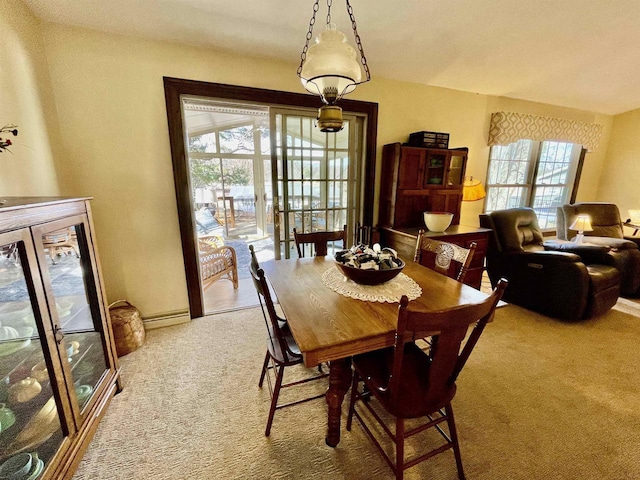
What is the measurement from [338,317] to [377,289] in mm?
359

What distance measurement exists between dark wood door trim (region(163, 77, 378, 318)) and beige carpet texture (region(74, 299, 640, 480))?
59 centimetres

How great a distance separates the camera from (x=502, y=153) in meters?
3.83

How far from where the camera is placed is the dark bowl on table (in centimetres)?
138

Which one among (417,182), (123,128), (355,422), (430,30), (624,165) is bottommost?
(355,422)

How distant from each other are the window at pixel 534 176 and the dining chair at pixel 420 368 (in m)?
3.44

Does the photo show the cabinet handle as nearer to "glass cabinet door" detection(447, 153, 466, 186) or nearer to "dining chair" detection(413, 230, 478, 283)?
"dining chair" detection(413, 230, 478, 283)

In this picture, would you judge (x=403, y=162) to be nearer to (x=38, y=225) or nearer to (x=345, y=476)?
(x=345, y=476)

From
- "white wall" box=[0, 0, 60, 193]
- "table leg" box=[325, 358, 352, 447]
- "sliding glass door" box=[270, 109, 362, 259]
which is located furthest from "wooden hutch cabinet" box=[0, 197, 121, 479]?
"sliding glass door" box=[270, 109, 362, 259]

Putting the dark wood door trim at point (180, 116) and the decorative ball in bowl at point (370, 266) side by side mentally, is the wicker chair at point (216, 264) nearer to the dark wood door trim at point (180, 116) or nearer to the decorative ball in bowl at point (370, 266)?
the dark wood door trim at point (180, 116)

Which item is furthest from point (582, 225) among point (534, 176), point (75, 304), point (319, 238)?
point (75, 304)

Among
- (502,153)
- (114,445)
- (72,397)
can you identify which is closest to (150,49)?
(72,397)

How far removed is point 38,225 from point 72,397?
816mm

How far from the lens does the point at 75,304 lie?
1485mm

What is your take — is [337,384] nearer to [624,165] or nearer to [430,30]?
[430,30]
